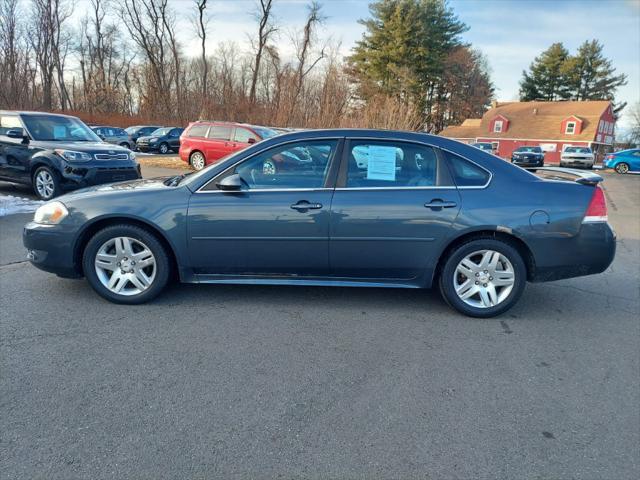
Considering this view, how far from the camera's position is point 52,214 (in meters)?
3.96

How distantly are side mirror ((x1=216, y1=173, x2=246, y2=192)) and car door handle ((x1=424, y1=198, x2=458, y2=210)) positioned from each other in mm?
1570

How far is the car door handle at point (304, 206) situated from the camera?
376 cm

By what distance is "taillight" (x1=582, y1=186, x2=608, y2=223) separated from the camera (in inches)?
150

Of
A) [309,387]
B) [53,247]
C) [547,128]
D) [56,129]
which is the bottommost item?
[309,387]

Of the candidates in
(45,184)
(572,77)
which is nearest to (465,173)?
(45,184)

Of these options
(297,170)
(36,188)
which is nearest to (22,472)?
(297,170)

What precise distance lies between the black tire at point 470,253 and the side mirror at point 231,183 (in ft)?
6.21

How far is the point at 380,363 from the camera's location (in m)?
3.12

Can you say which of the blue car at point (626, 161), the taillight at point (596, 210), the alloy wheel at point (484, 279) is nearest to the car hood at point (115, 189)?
the alloy wheel at point (484, 279)

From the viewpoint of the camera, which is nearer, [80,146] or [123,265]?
[123,265]

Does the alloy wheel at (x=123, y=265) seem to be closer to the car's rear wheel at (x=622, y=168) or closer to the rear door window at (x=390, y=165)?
the rear door window at (x=390, y=165)

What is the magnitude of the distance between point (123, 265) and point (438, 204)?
277cm

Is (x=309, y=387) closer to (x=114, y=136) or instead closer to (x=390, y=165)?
(x=390, y=165)

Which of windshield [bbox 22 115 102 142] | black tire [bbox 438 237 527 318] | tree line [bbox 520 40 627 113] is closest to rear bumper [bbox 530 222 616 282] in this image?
black tire [bbox 438 237 527 318]
